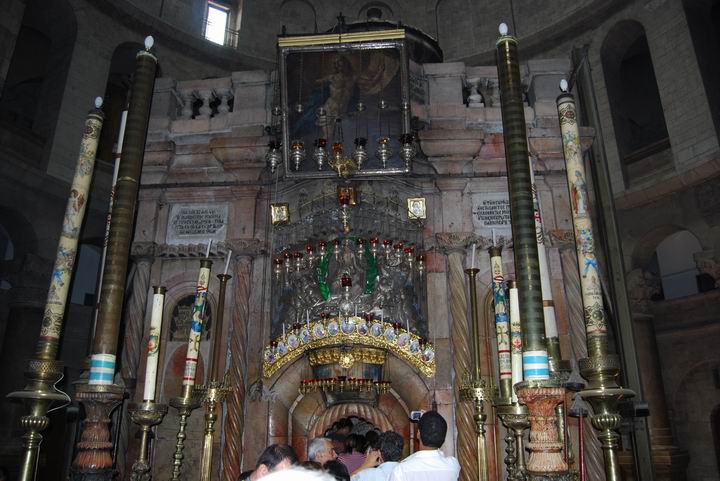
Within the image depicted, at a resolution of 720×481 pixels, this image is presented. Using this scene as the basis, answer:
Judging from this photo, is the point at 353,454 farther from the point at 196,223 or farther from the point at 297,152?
the point at 196,223

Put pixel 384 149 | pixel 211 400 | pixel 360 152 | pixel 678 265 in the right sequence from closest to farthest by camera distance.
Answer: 1. pixel 211 400
2. pixel 360 152
3. pixel 384 149
4. pixel 678 265

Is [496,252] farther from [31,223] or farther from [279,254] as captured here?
[31,223]

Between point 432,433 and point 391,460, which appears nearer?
point 432,433

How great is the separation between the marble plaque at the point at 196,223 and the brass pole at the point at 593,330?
6.11 m

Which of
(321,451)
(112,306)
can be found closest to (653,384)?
(321,451)

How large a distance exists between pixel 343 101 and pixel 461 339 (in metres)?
4.56

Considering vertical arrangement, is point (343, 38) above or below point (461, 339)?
above

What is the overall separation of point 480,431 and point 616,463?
228 centimetres

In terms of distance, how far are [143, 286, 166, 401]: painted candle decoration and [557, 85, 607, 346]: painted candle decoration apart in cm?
451

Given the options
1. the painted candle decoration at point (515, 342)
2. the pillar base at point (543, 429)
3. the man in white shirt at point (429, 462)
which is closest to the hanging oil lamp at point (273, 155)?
the painted candle decoration at point (515, 342)

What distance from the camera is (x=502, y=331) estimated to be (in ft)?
23.0

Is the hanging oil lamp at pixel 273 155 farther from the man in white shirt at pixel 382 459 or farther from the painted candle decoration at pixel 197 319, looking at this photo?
the man in white shirt at pixel 382 459

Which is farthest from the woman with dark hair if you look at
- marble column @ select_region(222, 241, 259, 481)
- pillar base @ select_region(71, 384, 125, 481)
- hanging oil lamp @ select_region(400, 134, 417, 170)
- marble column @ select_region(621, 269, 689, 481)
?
marble column @ select_region(621, 269, 689, 481)

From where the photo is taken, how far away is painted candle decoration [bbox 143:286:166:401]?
6120 mm
